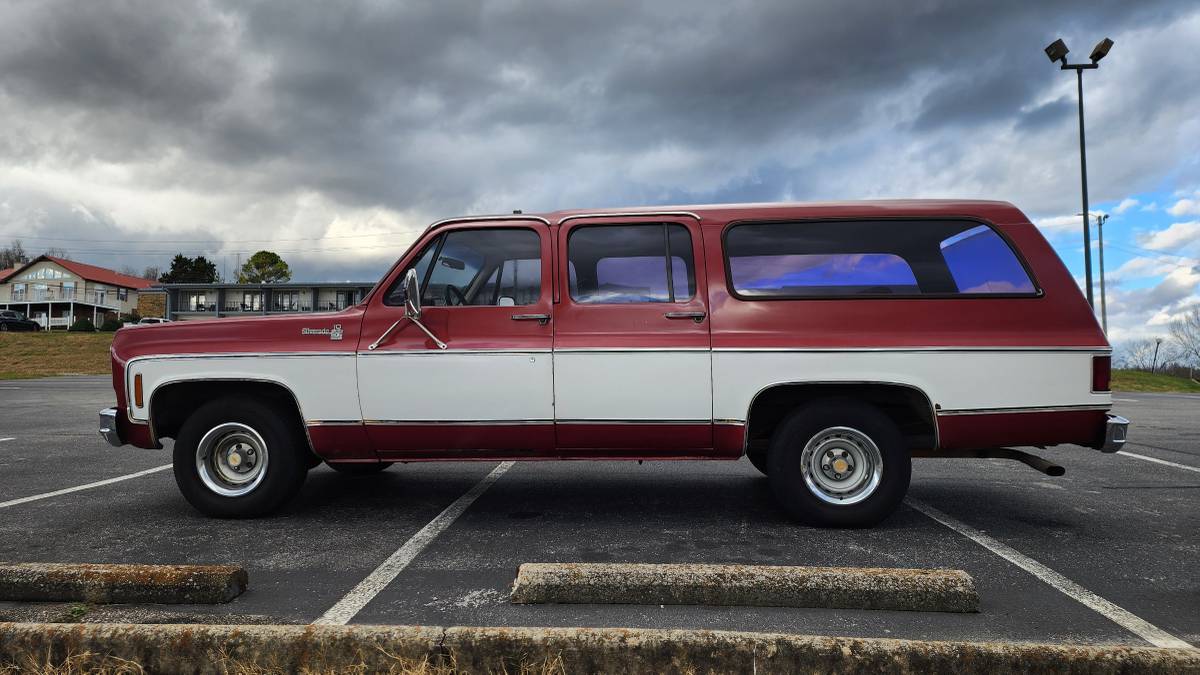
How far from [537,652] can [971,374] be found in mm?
3125

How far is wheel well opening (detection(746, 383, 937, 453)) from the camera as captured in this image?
4176 millimetres

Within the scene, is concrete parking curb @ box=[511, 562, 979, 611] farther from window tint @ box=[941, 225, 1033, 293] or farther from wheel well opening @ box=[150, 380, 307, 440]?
wheel well opening @ box=[150, 380, 307, 440]

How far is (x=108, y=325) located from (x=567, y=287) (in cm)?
6782

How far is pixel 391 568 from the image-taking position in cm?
358

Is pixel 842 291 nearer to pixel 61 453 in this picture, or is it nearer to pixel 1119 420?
pixel 1119 420

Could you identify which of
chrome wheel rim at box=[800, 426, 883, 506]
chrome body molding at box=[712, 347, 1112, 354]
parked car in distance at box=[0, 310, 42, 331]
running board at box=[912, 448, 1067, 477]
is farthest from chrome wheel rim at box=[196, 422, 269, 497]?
parked car in distance at box=[0, 310, 42, 331]

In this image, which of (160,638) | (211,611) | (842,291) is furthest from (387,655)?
(842,291)

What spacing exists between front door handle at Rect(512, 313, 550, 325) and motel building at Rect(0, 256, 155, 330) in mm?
82516

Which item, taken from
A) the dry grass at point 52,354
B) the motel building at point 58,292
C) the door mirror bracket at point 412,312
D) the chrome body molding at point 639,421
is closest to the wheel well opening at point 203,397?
the door mirror bracket at point 412,312

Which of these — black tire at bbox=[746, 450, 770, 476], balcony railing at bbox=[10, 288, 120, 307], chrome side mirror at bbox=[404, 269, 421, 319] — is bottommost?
black tire at bbox=[746, 450, 770, 476]

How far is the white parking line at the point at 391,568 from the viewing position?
9.75ft

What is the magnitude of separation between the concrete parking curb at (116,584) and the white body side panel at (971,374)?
3.12 meters

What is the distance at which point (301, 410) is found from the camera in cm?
438

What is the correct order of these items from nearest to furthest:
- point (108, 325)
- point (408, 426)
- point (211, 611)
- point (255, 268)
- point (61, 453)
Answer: point (211, 611) < point (408, 426) < point (61, 453) < point (108, 325) < point (255, 268)
